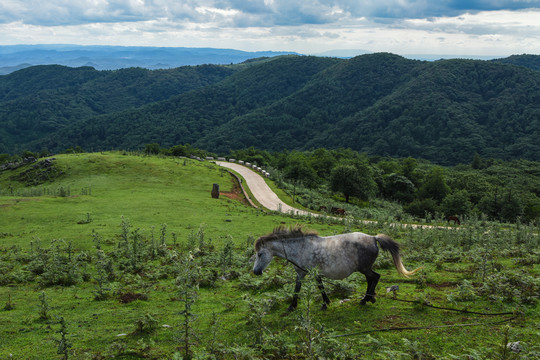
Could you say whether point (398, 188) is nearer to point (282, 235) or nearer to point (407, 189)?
point (407, 189)

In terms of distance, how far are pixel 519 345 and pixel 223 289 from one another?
9.68 meters

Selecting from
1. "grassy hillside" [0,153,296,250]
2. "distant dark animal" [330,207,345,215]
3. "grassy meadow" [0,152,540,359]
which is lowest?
"distant dark animal" [330,207,345,215]

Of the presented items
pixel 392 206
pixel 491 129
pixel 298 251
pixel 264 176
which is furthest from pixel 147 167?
pixel 491 129

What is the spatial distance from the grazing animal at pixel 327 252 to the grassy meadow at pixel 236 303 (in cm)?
72


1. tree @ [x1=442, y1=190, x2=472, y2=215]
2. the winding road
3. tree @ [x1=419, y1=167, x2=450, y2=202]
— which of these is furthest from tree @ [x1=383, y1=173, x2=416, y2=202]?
the winding road

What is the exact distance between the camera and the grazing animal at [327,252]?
34.3 feet

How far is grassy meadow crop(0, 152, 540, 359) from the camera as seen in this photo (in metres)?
8.02

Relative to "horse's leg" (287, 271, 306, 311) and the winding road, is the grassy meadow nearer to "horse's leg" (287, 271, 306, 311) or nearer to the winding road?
"horse's leg" (287, 271, 306, 311)

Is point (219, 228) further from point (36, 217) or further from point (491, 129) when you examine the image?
point (491, 129)

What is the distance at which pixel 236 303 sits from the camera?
12.0 m

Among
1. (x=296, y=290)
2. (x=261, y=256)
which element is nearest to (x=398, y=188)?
(x=296, y=290)

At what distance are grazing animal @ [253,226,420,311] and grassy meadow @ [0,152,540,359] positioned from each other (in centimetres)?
72

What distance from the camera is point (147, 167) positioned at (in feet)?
173

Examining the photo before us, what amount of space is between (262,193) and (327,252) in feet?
125
